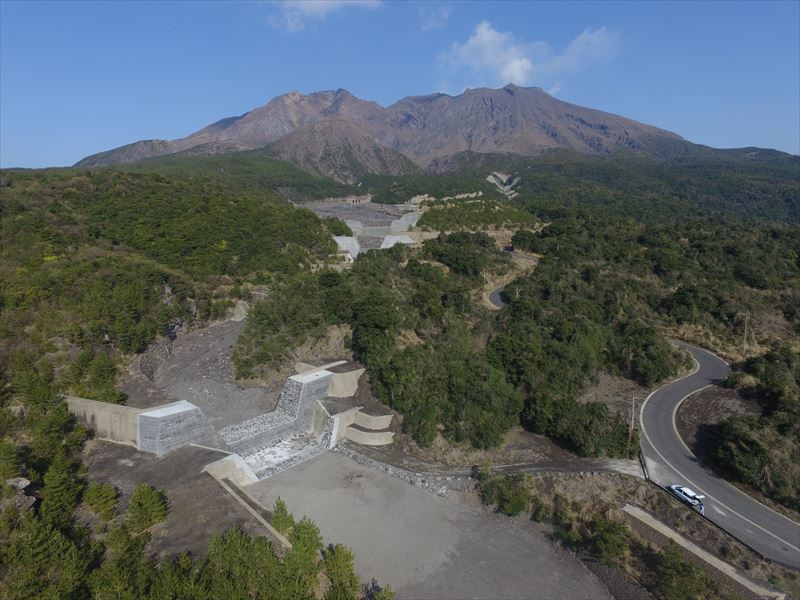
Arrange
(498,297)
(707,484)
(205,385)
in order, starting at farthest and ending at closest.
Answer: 1. (498,297)
2. (205,385)
3. (707,484)

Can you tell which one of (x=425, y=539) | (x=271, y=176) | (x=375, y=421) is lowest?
(x=425, y=539)

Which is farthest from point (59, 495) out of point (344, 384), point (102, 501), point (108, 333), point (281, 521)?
point (108, 333)

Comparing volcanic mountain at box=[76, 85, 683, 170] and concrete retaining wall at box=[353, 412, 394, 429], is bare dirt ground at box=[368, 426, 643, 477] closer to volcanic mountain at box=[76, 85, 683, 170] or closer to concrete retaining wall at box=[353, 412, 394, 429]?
concrete retaining wall at box=[353, 412, 394, 429]

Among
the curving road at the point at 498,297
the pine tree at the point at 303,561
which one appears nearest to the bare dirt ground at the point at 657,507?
the pine tree at the point at 303,561

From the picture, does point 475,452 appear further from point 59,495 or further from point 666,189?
point 666,189

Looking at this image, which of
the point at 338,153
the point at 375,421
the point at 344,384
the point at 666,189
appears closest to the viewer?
the point at 375,421

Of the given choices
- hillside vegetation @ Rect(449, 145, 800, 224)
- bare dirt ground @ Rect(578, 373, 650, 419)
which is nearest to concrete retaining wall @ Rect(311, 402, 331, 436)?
bare dirt ground @ Rect(578, 373, 650, 419)
